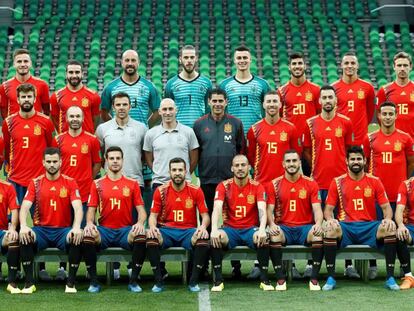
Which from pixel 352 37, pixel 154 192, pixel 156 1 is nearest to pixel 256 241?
pixel 154 192

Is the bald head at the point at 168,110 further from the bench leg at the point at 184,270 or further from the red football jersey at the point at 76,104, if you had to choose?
the bench leg at the point at 184,270

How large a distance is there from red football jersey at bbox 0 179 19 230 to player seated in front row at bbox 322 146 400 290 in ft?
8.69

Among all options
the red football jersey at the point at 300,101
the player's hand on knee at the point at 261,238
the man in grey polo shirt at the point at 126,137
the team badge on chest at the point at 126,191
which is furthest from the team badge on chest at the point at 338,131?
the team badge on chest at the point at 126,191

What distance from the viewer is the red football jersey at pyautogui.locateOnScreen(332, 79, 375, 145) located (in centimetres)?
1012

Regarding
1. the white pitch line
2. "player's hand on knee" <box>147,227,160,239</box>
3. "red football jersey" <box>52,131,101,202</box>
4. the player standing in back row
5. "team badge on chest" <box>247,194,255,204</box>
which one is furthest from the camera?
the player standing in back row

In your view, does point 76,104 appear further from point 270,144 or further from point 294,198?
point 294,198

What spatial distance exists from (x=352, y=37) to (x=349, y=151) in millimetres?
13894

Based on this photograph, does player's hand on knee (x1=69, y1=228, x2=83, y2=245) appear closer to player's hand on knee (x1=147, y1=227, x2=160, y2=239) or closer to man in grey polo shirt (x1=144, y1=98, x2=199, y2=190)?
player's hand on knee (x1=147, y1=227, x2=160, y2=239)

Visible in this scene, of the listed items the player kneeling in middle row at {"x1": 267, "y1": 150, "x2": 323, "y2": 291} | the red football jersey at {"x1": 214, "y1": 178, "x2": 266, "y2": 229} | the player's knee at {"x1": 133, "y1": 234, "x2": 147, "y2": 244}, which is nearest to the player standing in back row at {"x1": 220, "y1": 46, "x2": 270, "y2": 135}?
the player kneeling in middle row at {"x1": 267, "y1": 150, "x2": 323, "y2": 291}

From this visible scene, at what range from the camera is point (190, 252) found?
9.10 metres

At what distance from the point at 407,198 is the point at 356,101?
4.22 ft

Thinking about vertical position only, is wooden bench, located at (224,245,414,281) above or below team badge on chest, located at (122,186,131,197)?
below

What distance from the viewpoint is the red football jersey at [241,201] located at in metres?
9.17

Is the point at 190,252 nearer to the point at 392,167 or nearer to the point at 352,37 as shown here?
the point at 392,167
